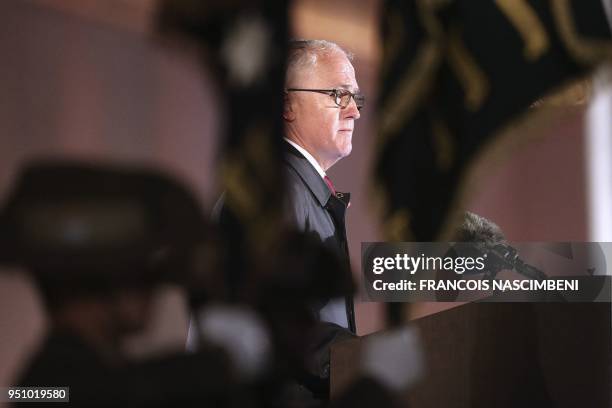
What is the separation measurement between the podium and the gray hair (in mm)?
678

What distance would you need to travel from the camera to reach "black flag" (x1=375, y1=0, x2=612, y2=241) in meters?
2.36

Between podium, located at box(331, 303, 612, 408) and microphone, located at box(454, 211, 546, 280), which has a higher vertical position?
microphone, located at box(454, 211, 546, 280)

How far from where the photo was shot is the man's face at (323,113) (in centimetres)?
267

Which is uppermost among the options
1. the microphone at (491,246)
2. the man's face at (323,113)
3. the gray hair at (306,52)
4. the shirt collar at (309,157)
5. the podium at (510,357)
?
the gray hair at (306,52)

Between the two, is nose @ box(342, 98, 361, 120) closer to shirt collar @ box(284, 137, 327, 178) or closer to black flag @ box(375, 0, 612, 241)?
shirt collar @ box(284, 137, 327, 178)

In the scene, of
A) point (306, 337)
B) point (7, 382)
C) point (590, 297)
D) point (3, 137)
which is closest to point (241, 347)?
point (306, 337)

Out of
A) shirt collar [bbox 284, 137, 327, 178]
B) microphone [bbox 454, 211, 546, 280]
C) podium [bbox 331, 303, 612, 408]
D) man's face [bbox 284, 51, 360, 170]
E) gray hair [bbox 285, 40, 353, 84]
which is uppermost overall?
gray hair [bbox 285, 40, 353, 84]

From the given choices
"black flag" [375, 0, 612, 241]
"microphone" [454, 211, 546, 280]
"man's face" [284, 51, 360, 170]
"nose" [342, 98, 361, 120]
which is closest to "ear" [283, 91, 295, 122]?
"man's face" [284, 51, 360, 170]

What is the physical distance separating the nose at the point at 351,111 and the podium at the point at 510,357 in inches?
20.8

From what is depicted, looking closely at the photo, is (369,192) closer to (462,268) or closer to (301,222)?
(301,222)

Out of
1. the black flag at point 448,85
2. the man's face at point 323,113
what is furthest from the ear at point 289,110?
the black flag at point 448,85

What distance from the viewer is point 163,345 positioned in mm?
2395

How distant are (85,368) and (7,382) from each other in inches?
10.7

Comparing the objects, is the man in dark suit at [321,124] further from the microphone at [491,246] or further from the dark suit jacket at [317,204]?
the microphone at [491,246]
